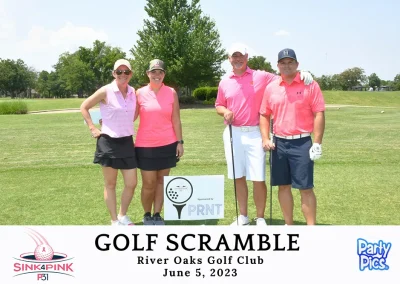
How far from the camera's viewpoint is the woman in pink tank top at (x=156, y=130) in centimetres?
469

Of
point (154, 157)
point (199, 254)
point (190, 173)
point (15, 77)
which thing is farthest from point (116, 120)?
point (15, 77)

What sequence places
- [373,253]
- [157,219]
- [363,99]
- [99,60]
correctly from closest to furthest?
[373,253]
[157,219]
[363,99]
[99,60]

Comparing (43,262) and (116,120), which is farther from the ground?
(116,120)

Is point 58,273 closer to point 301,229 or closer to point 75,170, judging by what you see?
point 301,229

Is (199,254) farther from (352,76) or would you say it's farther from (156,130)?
(352,76)

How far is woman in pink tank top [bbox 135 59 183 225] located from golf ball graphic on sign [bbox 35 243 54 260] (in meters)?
1.86

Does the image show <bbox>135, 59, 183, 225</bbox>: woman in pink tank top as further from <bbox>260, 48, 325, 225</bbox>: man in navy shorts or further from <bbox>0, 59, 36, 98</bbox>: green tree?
<bbox>0, 59, 36, 98</bbox>: green tree

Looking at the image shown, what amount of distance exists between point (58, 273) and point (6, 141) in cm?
1391

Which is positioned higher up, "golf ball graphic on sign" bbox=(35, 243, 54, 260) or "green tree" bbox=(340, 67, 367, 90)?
"green tree" bbox=(340, 67, 367, 90)

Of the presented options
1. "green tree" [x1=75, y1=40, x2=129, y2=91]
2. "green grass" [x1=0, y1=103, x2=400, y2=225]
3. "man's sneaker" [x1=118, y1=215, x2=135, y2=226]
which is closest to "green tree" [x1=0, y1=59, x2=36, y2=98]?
"green tree" [x1=75, y1=40, x2=129, y2=91]

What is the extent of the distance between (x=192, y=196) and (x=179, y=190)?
152 millimetres

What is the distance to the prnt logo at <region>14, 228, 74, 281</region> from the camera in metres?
3.06

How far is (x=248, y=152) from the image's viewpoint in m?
4.68

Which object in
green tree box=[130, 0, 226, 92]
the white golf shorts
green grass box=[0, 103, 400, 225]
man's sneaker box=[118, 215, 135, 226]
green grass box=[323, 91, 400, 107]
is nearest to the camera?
the white golf shorts
